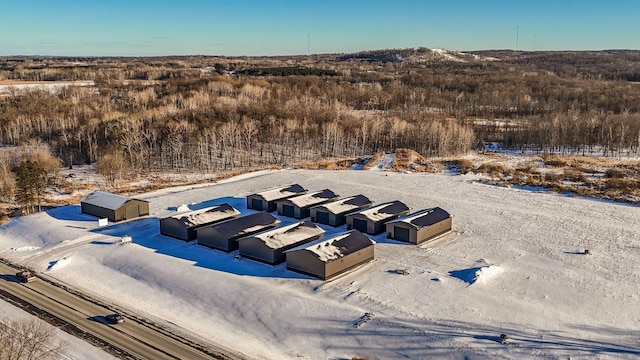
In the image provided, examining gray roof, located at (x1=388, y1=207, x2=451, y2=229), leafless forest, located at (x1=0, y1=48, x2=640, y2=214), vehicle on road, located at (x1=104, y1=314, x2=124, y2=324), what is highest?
leafless forest, located at (x1=0, y1=48, x2=640, y2=214)

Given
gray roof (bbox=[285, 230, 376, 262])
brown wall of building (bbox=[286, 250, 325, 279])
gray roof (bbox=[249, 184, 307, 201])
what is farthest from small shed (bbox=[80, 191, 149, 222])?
brown wall of building (bbox=[286, 250, 325, 279])

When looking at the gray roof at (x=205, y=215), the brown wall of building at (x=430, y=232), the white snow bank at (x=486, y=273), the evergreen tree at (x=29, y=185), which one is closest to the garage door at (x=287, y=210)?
the gray roof at (x=205, y=215)

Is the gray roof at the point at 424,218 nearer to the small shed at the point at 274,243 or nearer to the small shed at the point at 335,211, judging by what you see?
the small shed at the point at 335,211

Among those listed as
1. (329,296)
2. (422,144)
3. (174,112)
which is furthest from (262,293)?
(174,112)

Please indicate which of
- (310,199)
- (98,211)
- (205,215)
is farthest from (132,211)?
(310,199)

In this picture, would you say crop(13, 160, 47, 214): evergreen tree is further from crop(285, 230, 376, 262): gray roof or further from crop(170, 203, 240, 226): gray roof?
crop(285, 230, 376, 262): gray roof

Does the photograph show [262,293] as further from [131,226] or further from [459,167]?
[459,167]

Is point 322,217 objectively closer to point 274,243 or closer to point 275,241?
point 275,241
